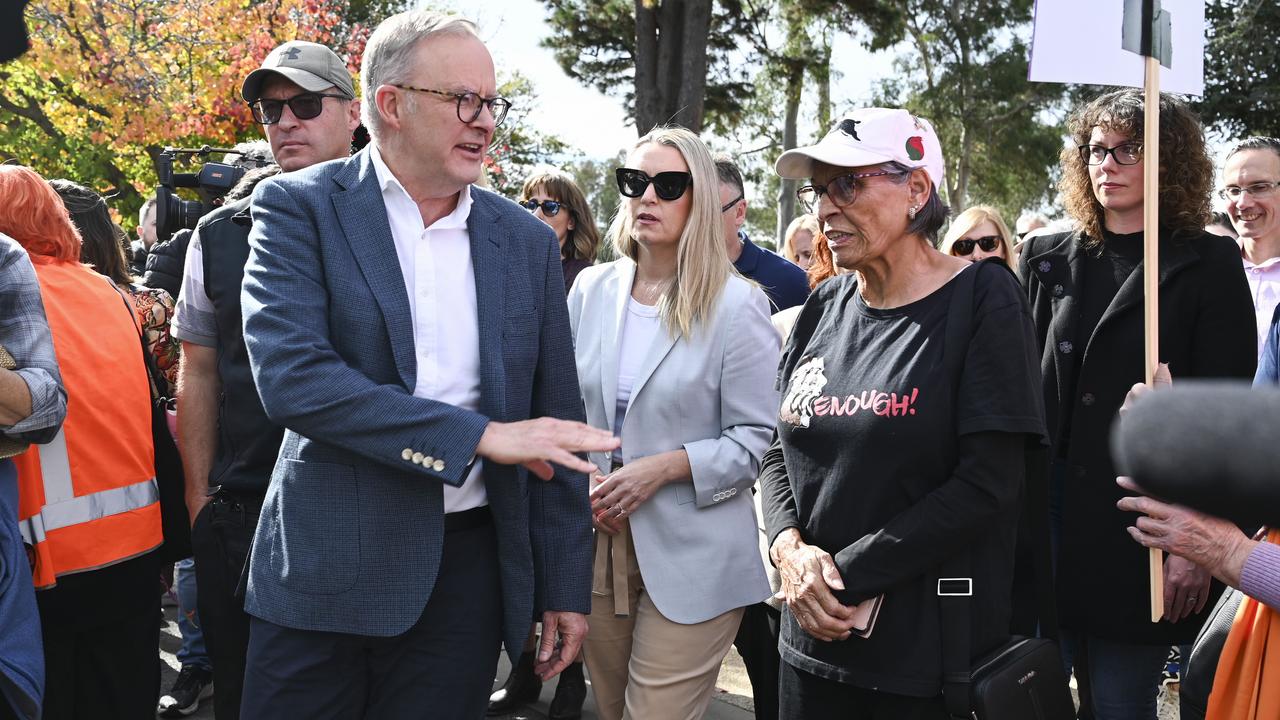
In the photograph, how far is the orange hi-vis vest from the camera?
316 centimetres

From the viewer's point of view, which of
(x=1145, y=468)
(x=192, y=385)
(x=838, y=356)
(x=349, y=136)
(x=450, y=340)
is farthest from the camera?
(x=349, y=136)

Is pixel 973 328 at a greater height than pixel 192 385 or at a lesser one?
greater

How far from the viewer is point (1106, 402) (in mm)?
3318

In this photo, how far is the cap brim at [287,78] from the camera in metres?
3.44

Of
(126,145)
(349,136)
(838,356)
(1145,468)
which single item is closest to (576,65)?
(126,145)

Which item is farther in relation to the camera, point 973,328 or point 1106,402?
point 1106,402

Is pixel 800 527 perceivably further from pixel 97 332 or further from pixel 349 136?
pixel 97 332

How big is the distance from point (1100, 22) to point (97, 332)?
10.0 ft

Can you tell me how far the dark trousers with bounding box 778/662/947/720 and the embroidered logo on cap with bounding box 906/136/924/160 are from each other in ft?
4.29

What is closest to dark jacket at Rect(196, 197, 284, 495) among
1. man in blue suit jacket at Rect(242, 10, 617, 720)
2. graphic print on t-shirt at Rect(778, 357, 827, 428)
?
man in blue suit jacket at Rect(242, 10, 617, 720)

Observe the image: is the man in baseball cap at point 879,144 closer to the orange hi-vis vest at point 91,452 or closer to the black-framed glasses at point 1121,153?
the black-framed glasses at point 1121,153

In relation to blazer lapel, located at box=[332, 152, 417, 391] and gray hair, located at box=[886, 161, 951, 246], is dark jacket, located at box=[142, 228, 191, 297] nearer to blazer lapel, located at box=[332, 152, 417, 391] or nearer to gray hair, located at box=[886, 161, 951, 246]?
blazer lapel, located at box=[332, 152, 417, 391]

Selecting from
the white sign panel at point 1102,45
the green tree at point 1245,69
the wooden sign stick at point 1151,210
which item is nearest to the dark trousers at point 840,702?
the wooden sign stick at point 1151,210

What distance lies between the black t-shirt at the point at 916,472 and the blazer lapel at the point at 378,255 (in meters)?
1.02
